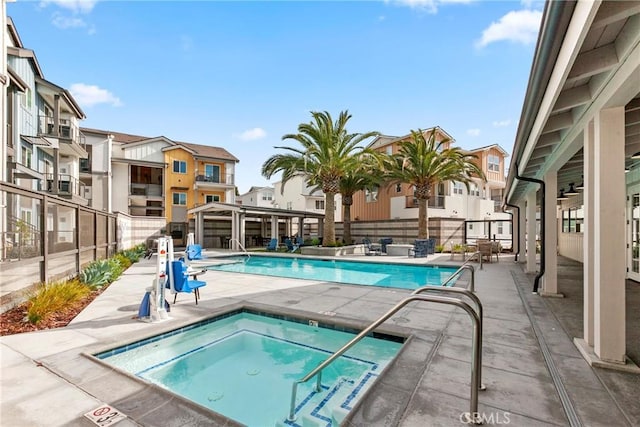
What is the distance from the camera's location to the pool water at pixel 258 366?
3.62 metres

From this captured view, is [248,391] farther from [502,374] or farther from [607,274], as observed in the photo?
[607,274]

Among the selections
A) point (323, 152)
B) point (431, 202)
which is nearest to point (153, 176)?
point (323, 152)

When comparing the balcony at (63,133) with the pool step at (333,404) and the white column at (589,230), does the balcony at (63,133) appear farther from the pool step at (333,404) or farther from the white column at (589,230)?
the white column at (589,230)

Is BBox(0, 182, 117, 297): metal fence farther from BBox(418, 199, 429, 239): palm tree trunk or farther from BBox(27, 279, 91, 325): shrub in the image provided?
BBox(418, 199, 429, 239): palm tree trunk

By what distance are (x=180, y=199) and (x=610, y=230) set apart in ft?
102

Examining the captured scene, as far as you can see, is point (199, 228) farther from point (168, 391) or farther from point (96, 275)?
point (168, 391)

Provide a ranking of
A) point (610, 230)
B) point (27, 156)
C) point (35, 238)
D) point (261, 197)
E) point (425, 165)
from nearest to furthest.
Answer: point (610, 230) → point (35, 238) → point (27, 156) → point (425, 165) → point (261, 197)

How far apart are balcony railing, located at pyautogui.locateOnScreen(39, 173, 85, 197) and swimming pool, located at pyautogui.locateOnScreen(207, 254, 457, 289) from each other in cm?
1161

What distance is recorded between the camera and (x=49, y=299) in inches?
225

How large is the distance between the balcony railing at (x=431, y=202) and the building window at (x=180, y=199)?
20.7 m

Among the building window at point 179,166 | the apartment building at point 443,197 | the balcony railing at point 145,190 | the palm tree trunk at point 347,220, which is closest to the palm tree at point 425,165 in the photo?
the apartment building at point 443,197

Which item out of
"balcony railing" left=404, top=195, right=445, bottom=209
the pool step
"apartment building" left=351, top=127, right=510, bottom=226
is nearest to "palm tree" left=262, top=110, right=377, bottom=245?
"apartment building" left=351, top=127, right=510, bottom=226

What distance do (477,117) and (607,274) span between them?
9127 millimetres

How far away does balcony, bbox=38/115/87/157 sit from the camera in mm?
17562
